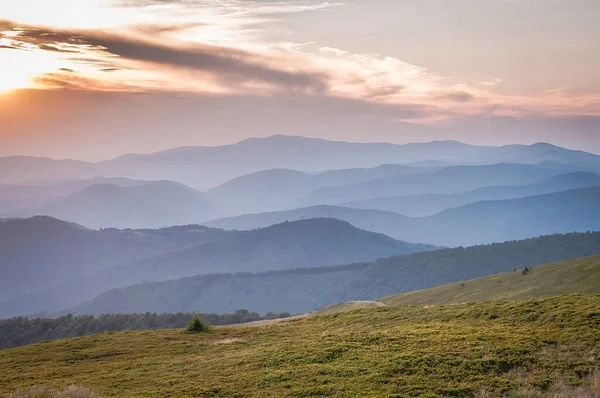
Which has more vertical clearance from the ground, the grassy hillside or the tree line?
the grassy hillside

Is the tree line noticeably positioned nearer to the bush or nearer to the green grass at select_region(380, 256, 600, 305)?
the green grass at select_region(380, 256, 600, 305)

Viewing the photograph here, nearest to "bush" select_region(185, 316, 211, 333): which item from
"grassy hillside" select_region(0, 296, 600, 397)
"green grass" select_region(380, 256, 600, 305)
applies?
"grassy hillside" select_region(0, 296, 600, 397)

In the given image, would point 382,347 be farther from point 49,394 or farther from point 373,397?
point 49,394

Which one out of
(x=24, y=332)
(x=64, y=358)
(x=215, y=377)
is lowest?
(x=24, y=332)

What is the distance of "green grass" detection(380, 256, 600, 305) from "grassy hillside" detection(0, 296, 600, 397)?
28.6 m

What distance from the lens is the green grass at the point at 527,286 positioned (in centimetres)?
5869

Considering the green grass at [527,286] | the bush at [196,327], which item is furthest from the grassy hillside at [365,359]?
the green grass at [527,286]

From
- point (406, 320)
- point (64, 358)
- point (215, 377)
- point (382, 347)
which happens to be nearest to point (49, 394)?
point (215, 377)

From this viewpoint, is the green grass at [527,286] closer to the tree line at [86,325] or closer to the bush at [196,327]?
the bush at [196,327]

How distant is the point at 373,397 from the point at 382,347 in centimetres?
745

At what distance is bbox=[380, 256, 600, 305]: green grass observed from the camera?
58688 millimetres

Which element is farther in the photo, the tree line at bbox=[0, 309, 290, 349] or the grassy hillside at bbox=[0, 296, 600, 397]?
the tree line at bbox=[0, 309, 290, 349]

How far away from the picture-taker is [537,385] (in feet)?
62.9

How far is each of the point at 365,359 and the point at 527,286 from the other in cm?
5349
